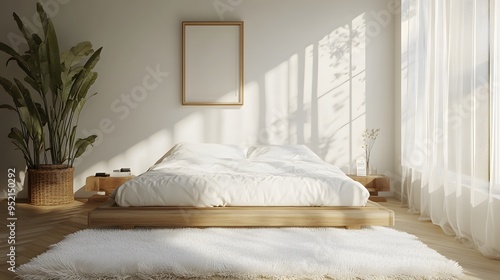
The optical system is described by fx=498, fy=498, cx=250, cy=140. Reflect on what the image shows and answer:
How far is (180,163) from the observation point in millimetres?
4105

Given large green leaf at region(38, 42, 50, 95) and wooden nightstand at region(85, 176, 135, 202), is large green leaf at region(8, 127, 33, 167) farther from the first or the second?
wooden nightstand at region(85, 176, 135, 202)

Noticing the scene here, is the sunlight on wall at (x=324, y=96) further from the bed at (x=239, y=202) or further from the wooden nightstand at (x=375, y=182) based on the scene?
the bed at (x=239, y=202)

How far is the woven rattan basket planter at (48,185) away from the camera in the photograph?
16.2ft

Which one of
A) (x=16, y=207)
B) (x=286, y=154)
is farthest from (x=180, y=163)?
(x=16, y=207)

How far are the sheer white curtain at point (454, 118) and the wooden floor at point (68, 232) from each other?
0.35ft

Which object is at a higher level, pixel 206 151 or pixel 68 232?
pixel 206 151

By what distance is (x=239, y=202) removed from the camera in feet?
11.2

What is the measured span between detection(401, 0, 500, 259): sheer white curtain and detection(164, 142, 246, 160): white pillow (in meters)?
1.64

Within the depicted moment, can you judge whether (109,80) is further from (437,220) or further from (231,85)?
(437,220)

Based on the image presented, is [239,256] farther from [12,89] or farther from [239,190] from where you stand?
[12,89]

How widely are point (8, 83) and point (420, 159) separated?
3.97 meters

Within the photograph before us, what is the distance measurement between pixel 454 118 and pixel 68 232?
292 centimetres

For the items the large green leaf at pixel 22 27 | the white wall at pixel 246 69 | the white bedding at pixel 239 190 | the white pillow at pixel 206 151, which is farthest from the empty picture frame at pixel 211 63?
the white bedding at pixel 239 190

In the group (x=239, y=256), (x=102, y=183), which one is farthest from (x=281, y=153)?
(x=239, y=256)
